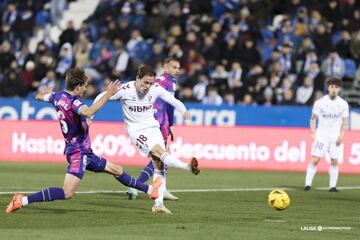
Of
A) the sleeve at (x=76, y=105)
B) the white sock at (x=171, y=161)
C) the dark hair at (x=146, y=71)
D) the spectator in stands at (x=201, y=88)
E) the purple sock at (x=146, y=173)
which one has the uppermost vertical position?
the spectator in stands at (x=201, y=88)

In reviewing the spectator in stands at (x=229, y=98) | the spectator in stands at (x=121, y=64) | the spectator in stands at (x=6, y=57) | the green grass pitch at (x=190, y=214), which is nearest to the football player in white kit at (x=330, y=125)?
the green grass pitch at (x=190, y=214)

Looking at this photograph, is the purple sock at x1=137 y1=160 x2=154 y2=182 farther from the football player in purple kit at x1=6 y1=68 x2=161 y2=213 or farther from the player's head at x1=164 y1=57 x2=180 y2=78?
the football player in purple kit at x1=6 y1=68 x2=161 y2=213

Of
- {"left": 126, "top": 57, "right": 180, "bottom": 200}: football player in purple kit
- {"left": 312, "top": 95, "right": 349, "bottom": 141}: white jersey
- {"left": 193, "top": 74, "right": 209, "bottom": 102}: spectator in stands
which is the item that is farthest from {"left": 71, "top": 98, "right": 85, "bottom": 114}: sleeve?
{"left": 193, "top": 74, "right": 209, "bottom": 102}: spectator in stands

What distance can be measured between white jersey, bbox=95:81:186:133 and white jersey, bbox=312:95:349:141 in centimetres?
675

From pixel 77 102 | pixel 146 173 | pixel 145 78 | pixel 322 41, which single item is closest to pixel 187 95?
pixel 322 41

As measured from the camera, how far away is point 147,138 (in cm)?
1552

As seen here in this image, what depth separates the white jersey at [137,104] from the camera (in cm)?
1544

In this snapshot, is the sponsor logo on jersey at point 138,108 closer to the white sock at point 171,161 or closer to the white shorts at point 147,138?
the white shorts at point 147,138

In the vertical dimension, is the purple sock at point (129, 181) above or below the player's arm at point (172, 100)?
below

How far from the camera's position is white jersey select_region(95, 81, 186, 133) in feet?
50.6

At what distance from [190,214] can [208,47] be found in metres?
16.1

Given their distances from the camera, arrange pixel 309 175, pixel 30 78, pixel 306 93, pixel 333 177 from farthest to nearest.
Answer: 1. pixel 30 78
2. pixel 306 93
3. pixel 309 175
4. pixel 333 177

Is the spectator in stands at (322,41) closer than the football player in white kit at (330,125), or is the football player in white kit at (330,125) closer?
the football player in white kit at (330,125)

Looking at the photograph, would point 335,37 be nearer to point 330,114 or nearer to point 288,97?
point 288,97
